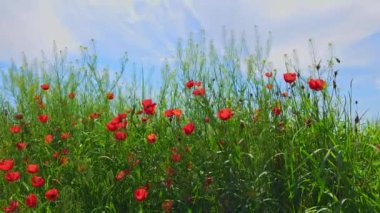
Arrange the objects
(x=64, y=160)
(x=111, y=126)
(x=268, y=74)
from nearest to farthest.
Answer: (x=111, y=126), (x=64, y=160), (x=268, y=74)

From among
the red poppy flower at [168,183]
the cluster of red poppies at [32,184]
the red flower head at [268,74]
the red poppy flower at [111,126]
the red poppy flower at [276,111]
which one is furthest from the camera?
the red flower head at [268,74]

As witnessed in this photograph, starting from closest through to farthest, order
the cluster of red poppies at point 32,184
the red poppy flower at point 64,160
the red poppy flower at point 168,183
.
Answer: the cluster of red poppies at point 32,184
the red poppy flower at point 168,183
the red poppy flower at point 64,160

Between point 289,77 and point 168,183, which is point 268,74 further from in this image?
point 168,183

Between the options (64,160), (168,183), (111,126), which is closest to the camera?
(168,183)

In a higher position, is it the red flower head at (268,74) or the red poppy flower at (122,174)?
the red flower head at (268,74)

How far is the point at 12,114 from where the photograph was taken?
578 centimetres

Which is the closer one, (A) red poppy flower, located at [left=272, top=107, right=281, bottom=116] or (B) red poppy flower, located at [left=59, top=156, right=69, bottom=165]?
(A) red poppy flower, located at [left=272, top=107, right=281, bottom=116]

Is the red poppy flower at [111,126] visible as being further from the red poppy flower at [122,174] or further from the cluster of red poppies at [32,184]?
the cluster of red poppies at [32,184]

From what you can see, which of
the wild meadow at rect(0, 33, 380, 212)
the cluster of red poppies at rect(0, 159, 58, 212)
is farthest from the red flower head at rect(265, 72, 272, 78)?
the cluster of red poppies at rect(0, 159, 58, 212)

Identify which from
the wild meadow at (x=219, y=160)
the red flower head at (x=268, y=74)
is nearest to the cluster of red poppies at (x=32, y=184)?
the wild meadow at (x=219, y=160)

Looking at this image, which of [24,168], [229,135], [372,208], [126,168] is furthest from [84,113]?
[372,208]

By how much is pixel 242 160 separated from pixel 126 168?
0.95 metres

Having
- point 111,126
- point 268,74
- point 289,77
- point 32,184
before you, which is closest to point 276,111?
point 289,77

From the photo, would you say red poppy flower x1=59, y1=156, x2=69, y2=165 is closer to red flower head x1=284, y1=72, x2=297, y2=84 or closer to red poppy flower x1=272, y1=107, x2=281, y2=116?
red poppy flower x1=272, y1=107, x2=281, y2=116
